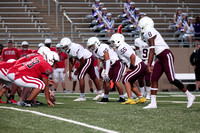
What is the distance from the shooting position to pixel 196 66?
661 inches

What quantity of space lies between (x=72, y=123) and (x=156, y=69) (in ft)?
9.21

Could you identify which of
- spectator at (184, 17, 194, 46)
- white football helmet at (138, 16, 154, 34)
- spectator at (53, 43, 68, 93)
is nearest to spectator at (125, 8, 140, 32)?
spectator at (184, 17, 194, 46)

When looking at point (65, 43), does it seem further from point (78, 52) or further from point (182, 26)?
point (182, 26)

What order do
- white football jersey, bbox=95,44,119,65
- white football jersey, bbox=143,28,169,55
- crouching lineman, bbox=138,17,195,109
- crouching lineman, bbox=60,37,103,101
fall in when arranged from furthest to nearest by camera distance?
crouching lineman, bbox=60,37,103,101 < white football jersey, bbox=95,44,119,65 < white football jersey, bbox=143,28,169,55 < crouching lineman, bbox=138,17,195,109

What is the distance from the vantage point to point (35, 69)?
805 centimetres

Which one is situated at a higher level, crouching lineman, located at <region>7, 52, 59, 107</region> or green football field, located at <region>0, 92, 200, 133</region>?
crouching lineman, located at <region>7, 52, 59, 107</region>

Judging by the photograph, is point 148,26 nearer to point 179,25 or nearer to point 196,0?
point 179,25

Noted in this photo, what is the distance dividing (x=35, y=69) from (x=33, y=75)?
0.12m

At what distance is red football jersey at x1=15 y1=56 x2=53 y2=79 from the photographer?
7.95m

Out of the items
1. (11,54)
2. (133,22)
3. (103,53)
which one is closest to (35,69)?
(103,53)

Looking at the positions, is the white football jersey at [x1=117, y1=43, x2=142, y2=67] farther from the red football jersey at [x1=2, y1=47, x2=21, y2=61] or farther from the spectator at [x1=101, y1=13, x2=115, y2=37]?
Result: the spectator at [x1=101, y1=13, x2=115, y2=37]

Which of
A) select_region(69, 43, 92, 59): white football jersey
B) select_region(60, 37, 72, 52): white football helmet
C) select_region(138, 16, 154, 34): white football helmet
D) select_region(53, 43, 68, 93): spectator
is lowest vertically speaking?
select_region(53, 43, 68, 93): spectator

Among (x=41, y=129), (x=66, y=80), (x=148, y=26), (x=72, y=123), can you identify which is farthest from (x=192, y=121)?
(x=66, y=80)

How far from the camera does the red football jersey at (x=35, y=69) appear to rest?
26.1 ft
